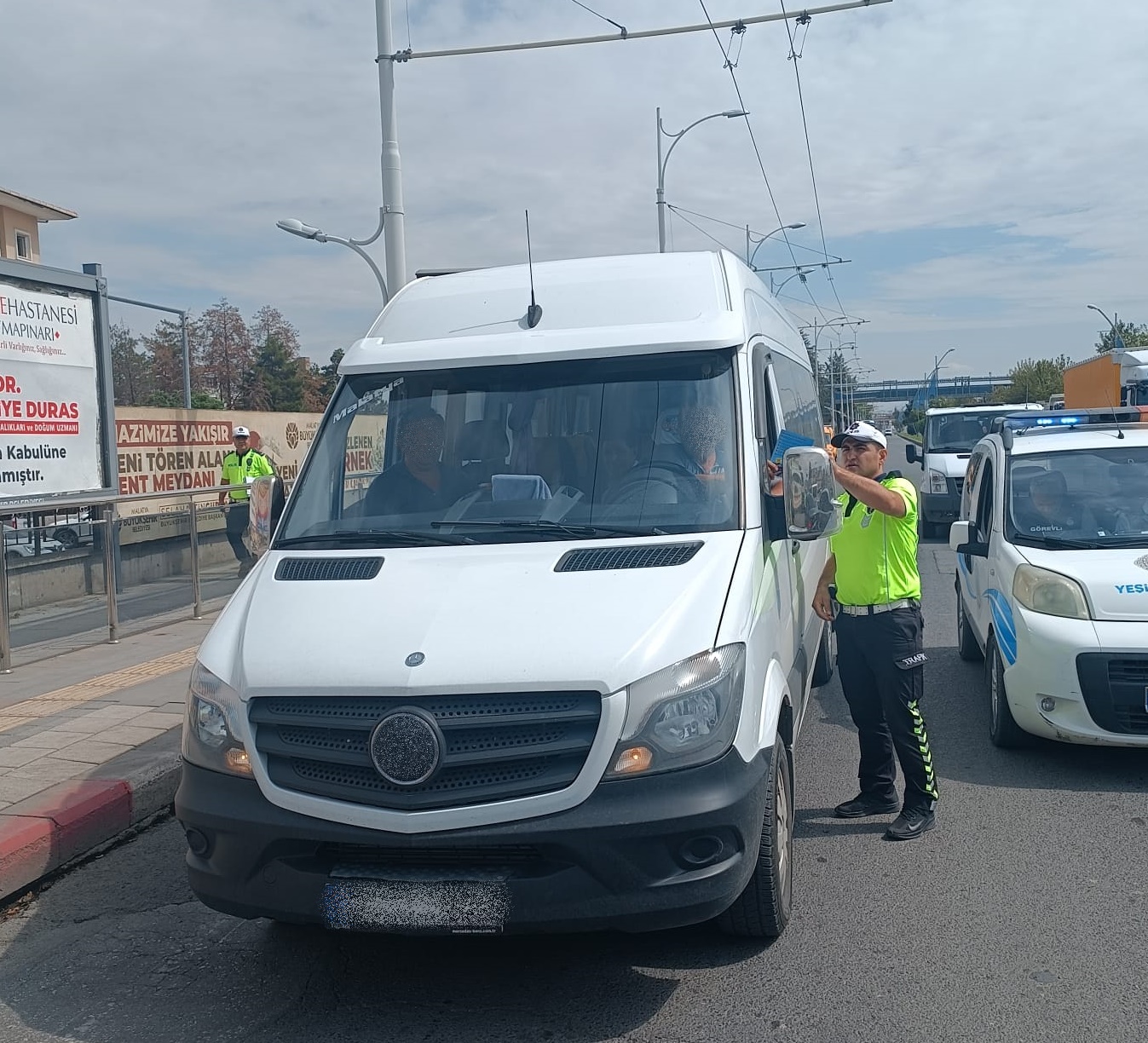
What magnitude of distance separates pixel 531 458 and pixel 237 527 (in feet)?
27.6

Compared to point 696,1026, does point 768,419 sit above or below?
above

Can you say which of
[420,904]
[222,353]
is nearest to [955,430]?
[420,904]

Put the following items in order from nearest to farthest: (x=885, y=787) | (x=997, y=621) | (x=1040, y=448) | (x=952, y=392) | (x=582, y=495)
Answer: (x=582, y=495) < (x=885, y=787) < (x=997, y=621) < (x=1040, y=448) < (x=952, y=392)

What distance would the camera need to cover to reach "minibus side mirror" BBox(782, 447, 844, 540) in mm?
4332

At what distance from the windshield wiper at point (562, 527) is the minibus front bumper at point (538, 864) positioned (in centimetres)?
101

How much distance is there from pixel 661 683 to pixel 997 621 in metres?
A: 3.77

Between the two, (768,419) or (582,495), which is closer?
(582,495)

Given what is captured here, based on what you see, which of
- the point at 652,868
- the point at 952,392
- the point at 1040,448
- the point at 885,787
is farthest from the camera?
the point at 952,392

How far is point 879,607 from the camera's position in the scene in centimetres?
523

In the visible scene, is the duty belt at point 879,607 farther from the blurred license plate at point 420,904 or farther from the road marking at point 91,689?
the road marking at point 91,689

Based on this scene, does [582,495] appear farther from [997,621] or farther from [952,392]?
[952,392]

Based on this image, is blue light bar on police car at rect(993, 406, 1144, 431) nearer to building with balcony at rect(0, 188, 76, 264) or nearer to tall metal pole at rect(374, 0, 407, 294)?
tall metal pole at rect(374, 0, 407, 294)

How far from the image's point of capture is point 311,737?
3707 mm

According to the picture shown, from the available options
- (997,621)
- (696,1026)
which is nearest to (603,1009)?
(696,1026)
